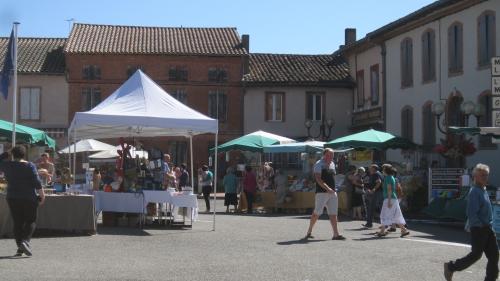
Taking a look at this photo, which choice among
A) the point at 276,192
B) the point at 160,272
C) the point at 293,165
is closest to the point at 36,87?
the point at 293,165

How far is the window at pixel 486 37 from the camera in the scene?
25078 mm

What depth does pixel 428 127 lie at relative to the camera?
29.9m

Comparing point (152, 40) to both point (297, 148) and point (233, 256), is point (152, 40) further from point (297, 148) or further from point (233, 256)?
point (233, 256)

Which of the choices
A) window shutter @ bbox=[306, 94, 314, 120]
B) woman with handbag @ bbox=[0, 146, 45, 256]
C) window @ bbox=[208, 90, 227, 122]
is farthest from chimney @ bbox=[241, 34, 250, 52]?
woman with handbag @ bbox=[0, 146, 45, 256]

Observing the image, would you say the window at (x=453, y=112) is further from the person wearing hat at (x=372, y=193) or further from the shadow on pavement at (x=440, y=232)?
the person wearing hat at (x=372, y=193)

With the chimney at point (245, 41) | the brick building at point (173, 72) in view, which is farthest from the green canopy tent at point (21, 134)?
the chimney at point (245, 41)

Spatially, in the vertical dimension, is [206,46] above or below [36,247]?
above

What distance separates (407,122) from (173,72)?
15.7 metres

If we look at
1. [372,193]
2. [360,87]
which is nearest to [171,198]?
[372,193]

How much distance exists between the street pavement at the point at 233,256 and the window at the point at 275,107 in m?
25.4

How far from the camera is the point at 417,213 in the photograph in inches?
933

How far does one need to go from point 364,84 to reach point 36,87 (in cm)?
1784

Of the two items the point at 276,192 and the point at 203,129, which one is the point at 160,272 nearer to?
the point at 203,129

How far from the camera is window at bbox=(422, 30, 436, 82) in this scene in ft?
95.7
